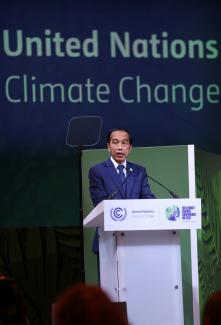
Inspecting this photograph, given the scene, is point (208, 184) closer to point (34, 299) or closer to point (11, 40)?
point (34, 299)

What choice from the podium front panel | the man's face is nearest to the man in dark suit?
the man's face

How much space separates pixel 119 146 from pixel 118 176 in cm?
28

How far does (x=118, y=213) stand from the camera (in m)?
4.26

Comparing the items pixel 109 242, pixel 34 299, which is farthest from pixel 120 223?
pixel 34 299

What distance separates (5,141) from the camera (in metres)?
7.29

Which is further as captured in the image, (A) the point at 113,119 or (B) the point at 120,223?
(A) the point at 113,119

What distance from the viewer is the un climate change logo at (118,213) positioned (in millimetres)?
4238

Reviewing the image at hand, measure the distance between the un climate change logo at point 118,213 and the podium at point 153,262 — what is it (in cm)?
6

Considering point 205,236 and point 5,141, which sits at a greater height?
point 5,141

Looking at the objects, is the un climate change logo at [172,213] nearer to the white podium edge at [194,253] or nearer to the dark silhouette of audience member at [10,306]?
the white podium edge at [194,253]

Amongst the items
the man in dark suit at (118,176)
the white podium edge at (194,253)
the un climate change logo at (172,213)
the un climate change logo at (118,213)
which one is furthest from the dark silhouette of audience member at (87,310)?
the white podium edge at (194,253)

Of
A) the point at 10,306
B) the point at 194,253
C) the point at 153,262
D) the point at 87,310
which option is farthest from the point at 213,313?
the point at 194,253

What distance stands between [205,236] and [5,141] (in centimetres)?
243

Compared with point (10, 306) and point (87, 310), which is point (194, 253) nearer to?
point (10, 306)
